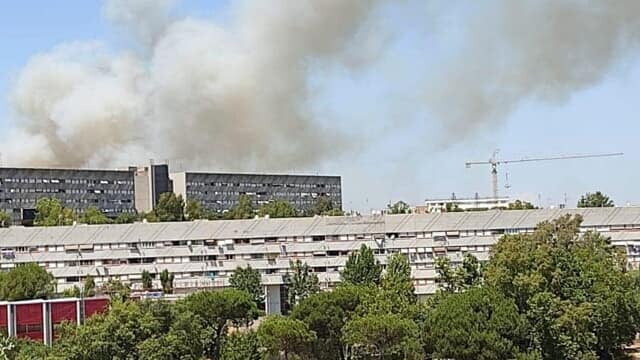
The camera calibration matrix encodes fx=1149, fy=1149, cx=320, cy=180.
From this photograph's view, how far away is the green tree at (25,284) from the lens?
109ft

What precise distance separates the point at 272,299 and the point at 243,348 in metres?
11.5

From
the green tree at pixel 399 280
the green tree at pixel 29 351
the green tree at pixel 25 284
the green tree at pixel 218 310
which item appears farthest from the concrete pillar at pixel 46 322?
the green tree at pixel 399 280

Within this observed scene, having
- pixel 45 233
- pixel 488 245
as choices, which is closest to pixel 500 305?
pixel 488 245

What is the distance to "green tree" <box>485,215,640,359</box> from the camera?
26.1 meters

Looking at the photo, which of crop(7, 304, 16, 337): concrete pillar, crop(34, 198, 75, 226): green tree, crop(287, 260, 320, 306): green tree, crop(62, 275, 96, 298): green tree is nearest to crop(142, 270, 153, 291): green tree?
crop(62, 275, 96, 298): green tree

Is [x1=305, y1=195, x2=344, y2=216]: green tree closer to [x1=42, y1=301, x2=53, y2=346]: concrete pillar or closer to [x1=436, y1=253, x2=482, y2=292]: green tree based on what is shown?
[x1=436, y1=253, x2=482, y2=292]: green tree

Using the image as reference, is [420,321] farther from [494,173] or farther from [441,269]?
[494,173]

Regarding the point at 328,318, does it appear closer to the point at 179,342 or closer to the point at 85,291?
the point at 179,342

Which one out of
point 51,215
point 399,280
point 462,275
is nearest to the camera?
point 399,280

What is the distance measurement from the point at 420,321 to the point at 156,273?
18051mm

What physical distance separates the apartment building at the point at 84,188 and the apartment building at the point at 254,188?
5.76ft

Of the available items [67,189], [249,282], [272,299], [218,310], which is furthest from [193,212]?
[218,310]

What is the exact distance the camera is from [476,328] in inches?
966

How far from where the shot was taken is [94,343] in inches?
914
